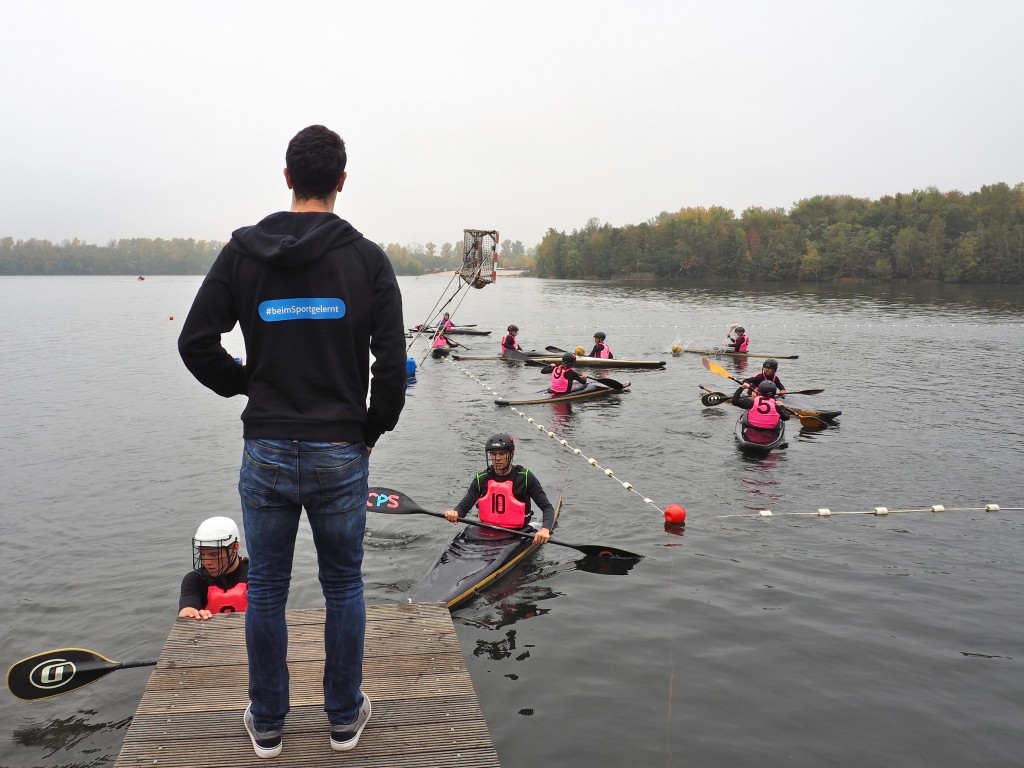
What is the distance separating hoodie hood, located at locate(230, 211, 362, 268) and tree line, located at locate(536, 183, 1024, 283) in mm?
105312

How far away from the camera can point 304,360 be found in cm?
311

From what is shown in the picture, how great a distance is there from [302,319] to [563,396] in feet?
61.7

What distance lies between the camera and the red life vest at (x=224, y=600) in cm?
640

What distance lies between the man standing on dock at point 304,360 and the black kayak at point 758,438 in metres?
13.9

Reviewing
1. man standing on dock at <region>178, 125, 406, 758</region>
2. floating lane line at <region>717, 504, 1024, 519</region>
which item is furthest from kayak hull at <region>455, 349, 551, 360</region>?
man standing on dock at <region>178, 125, 406, 758</region>

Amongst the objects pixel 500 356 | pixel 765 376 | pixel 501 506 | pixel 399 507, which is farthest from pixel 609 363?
pixel 399 507

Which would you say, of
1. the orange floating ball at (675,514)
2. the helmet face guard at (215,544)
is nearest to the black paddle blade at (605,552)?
the orange floating ball at (675,514)

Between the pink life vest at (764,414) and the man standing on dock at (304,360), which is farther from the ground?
the man standing on dock at (304,360)

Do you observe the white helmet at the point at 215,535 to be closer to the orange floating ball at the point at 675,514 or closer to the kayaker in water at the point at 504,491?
the kayaker in water at the point at 504,491

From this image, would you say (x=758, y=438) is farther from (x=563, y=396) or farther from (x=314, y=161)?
(x=314, y=161)

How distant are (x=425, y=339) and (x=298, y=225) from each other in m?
38.0

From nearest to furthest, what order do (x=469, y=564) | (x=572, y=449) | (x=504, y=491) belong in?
(x=469, y=564)
(x=504, y=491)
(x=572, y=449)

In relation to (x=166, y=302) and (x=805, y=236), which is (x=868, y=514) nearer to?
(x=166, y=302)

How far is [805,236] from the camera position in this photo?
348 feet
